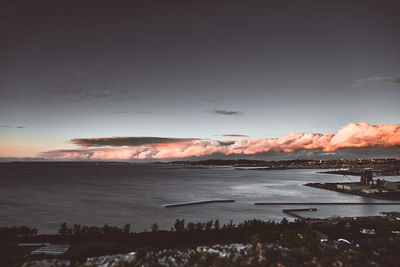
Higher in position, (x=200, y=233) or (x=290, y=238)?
(x=290, y=238)

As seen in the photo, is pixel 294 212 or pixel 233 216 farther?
pixel 294 212

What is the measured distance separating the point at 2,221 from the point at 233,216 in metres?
30.8

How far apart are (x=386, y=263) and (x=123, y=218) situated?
35.7 metres

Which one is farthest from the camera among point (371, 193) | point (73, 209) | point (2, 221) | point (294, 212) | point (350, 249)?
point (371, 193)

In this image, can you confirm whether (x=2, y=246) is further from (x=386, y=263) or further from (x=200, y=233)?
(x=386, y=263)

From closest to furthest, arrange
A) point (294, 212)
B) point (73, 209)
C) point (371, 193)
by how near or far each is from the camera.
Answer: point (294, 212)
point (73, 209)
point (371, 193)

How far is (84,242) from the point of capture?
2209 centimetres

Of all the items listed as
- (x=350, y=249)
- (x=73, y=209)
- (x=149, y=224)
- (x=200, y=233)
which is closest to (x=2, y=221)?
(x=73, y=209)

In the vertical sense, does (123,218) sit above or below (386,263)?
below

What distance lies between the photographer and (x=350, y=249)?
29.7ft

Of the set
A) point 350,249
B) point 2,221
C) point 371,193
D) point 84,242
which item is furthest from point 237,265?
point 371,193

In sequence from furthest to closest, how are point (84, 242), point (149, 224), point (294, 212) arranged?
1. point (294, 212)
2. point (149, 224)
3. point (84, 242)

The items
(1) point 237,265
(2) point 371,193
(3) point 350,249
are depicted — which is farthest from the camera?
(2) point 371,193

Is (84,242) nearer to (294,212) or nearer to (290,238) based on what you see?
(290,238)
